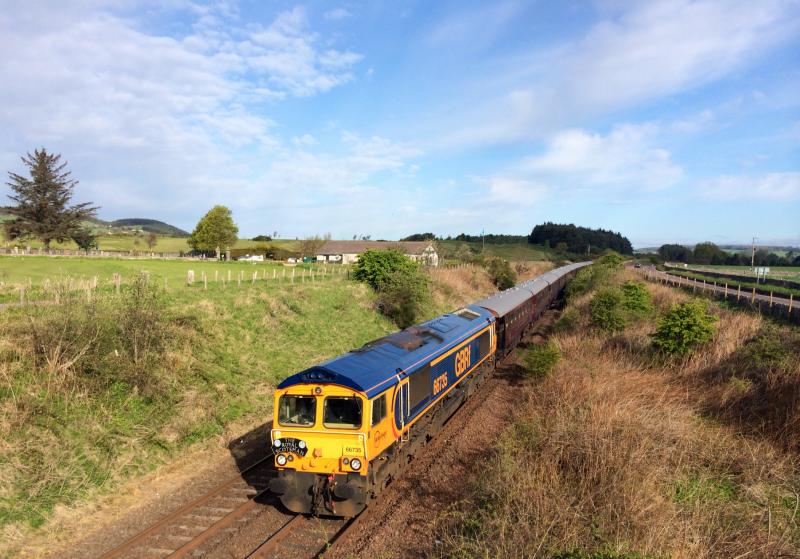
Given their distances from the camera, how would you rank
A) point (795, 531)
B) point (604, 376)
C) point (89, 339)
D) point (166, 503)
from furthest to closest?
1. point (604, 376)
2. point (89, 339)
3. point (166, 503)
4. point (795, 531)

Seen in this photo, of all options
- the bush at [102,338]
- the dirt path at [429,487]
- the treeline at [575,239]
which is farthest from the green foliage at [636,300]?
the treeline at [575,239]

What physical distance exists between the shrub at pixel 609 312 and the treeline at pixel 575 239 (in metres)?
138

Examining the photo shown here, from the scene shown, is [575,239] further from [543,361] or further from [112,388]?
[112,388]

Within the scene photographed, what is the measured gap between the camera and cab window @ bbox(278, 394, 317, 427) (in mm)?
10211

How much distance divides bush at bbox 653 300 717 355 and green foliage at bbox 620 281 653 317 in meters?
6.60

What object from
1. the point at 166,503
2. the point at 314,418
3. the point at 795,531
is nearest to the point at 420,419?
the point at 314,418

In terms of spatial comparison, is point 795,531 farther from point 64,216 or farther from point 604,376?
point 64,216

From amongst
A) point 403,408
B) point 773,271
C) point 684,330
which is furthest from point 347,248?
point 403,408

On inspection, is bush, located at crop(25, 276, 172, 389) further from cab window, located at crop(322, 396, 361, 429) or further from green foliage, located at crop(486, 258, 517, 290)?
green foliage, located at crop(486, 258, 517, 290)

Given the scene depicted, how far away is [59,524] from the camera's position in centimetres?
1048

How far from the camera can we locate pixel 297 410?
10383 millimetres

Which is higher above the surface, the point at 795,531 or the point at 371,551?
the point at 795,531

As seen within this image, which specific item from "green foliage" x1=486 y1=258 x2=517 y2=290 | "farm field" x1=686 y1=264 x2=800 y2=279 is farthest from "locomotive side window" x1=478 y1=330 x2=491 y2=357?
"farm field" x1=686 y1=264 x2=800 y2=279

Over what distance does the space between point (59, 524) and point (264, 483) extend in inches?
174
